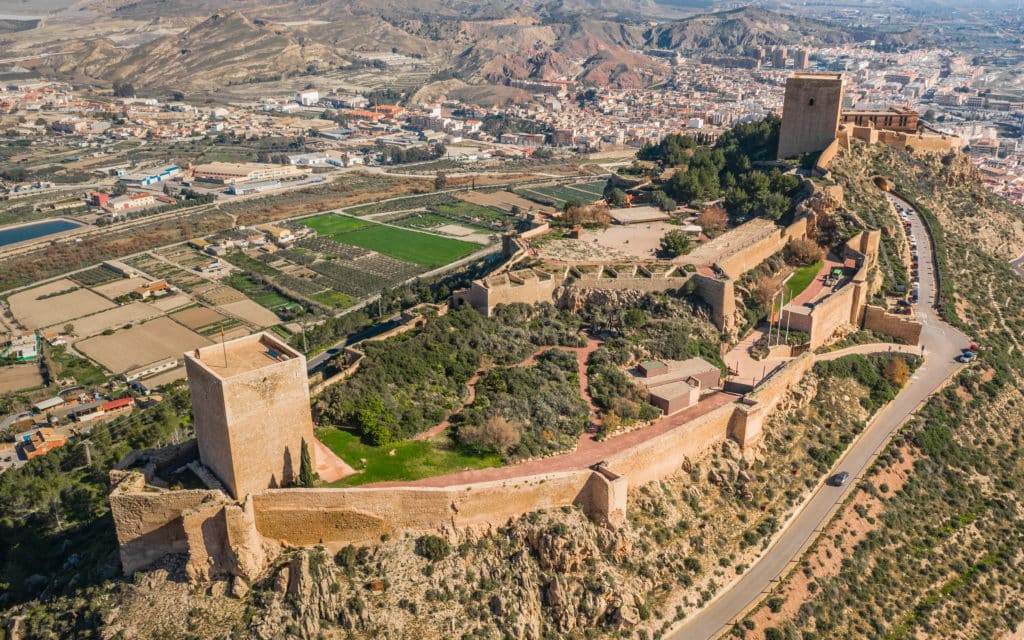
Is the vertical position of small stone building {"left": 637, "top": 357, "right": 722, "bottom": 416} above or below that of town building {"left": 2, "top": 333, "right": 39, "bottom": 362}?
above

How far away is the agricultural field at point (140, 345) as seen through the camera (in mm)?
39219

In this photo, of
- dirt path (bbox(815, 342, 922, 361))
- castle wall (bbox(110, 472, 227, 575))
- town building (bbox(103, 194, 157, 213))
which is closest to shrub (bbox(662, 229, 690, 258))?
dirt path (bbox(815, 342, 922, 361))

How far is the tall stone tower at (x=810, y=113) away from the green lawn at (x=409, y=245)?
21.2m

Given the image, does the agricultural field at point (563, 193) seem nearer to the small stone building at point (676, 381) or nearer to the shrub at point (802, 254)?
the shrub at point (802, 254)

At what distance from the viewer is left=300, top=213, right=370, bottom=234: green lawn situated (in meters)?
61.3

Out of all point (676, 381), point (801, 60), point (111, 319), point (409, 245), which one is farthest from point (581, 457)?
point (801, 60)

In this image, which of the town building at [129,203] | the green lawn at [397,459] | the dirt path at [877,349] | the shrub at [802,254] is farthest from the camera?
the town building at [129,203]

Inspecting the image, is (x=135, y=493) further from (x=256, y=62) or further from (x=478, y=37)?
(x=478, y=37)

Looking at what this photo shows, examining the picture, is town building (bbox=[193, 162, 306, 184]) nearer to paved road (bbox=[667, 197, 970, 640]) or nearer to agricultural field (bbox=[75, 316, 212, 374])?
agricultural field (bbox=[75, 316, 212, 374])

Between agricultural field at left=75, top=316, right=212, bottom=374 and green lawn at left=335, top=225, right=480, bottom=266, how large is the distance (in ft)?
52.0

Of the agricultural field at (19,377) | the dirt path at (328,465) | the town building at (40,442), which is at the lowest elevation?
the agricultural field at (19,377)

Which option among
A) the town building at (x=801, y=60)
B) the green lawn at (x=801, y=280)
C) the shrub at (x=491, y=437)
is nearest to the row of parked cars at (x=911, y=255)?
the green lawn at (x=801, y=280)

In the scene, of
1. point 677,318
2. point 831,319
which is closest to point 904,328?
point 831,319

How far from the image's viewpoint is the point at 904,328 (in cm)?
3142
